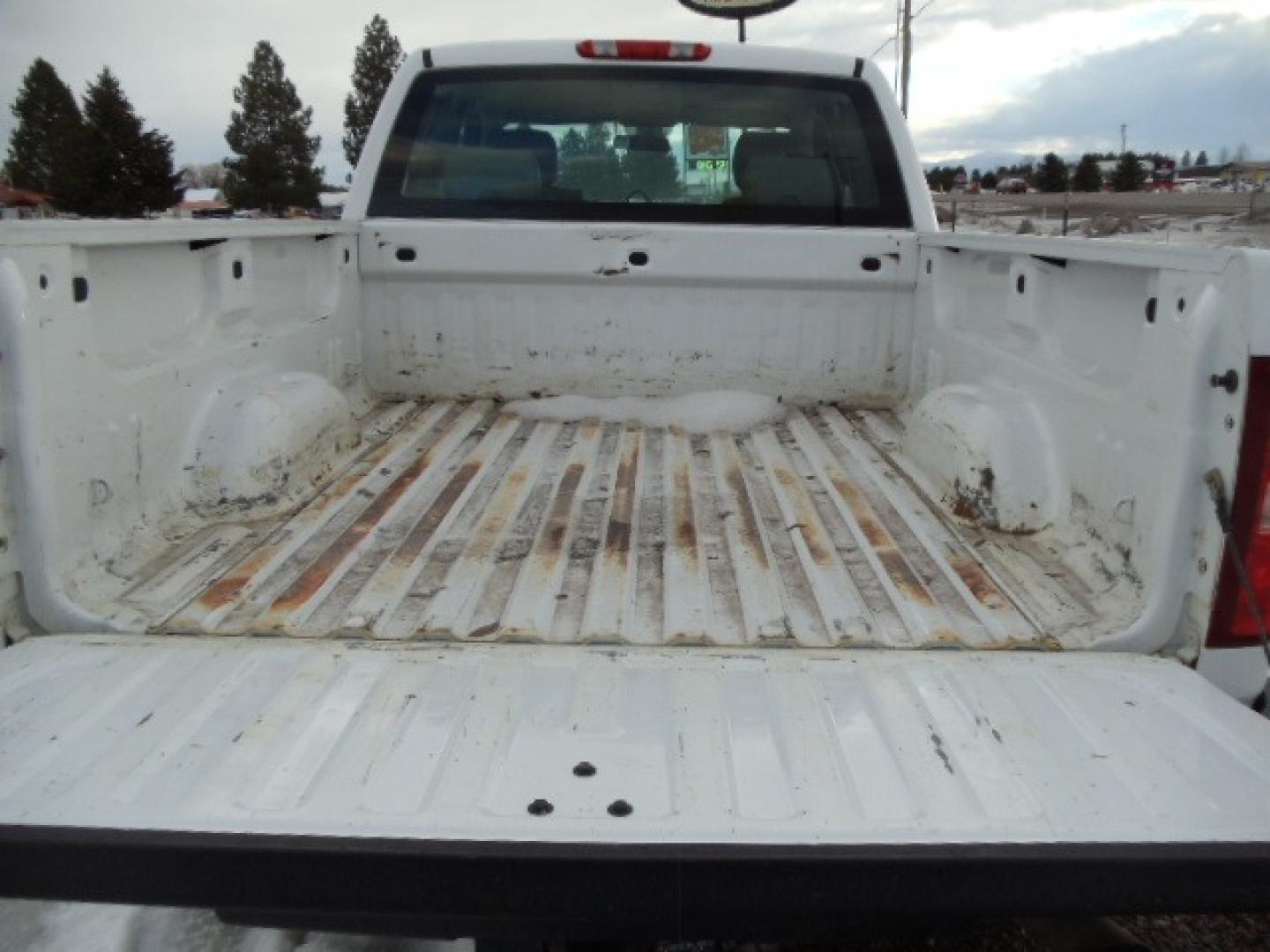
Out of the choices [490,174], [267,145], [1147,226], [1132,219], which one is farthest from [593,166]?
[267,145]

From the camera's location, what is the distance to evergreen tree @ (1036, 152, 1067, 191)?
2920 centimetres

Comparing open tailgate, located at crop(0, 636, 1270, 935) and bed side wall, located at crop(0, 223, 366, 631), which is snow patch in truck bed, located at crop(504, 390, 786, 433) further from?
open tailgate, located at crop(0, 636, 1270, 935)

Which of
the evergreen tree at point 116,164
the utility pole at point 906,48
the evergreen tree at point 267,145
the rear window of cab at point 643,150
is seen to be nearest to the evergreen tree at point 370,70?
the evergreen tree at point 267,145

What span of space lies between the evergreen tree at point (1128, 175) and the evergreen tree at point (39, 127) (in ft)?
192

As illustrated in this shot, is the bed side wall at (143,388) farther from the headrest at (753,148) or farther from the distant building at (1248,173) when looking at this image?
the distant building at (1248,173)

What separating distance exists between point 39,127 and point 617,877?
83108 millimetres

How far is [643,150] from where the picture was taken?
387 centimetres

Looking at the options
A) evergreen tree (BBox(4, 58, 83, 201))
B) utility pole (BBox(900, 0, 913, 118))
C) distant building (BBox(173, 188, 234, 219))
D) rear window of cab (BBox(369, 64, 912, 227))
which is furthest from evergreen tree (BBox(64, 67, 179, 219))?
rear window of cab (BBox(369, 64, 912, 227))

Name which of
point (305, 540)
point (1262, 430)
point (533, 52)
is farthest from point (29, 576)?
point (533, 52)

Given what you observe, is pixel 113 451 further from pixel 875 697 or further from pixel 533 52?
pixel 533 52

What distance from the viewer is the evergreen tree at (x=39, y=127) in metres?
67.4

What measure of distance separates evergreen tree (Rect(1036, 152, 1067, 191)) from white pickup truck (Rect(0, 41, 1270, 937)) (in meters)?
27.6

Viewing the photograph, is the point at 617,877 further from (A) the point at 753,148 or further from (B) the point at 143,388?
(A) the point at 753,148

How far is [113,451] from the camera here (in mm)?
2256
